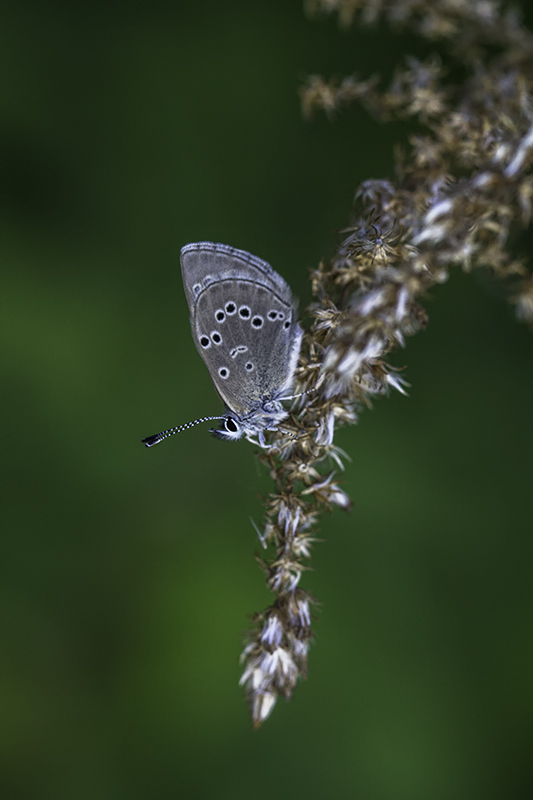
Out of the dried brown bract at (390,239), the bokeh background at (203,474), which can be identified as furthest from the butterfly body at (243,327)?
the bokeh background at (203,474)

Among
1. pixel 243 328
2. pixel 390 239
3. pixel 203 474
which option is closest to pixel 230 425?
pixel 243 328

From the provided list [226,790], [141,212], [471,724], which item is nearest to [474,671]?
[471,724]

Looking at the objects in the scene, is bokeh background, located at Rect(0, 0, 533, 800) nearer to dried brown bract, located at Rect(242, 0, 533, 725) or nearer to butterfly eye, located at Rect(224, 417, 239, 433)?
butterfly eye, located at Rect(224, 417, 239, 433)

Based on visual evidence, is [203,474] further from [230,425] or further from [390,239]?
[390,239]

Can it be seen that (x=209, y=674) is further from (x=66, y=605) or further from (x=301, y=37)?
(x=301, y=37)

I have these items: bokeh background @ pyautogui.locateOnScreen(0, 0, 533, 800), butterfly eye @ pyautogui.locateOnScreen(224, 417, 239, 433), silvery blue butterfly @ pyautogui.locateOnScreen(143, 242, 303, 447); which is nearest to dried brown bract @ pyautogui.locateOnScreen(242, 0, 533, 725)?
silvery blue butterfly @ pyautogui.locateOnScreen(143, 242, 303, 447)

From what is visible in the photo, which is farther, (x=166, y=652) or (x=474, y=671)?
(x=166, y=652)
